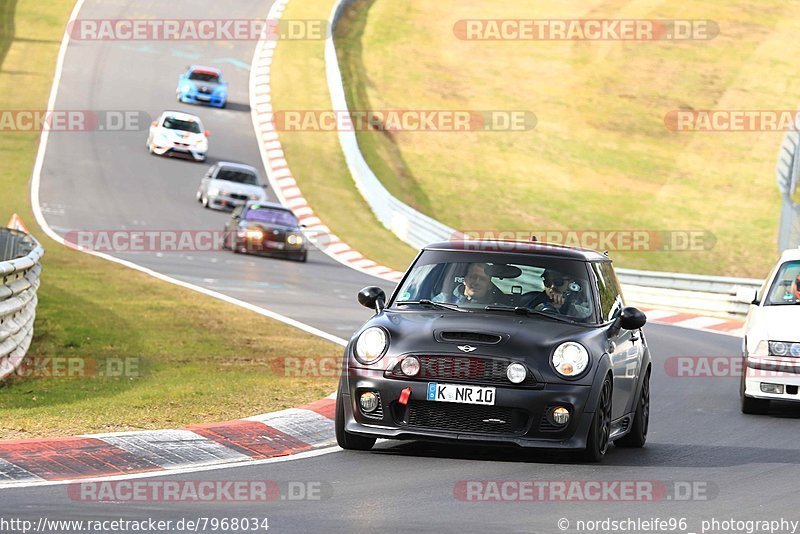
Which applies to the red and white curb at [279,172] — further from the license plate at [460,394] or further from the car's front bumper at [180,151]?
the license plate at [460,394]

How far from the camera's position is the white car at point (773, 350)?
14.2 m

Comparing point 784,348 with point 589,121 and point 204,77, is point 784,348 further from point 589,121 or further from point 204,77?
point 204,77

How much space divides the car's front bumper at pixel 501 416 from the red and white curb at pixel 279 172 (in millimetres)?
19734

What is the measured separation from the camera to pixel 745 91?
52.7 meters

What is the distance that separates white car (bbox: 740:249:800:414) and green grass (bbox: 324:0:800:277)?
20.7 m

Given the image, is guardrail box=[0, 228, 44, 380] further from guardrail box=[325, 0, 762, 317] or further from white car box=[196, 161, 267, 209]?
white car box=[196, 161, 267, 209]

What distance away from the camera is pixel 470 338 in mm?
10117

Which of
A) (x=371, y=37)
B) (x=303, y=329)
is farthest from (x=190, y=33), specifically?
(x=303, y=329)

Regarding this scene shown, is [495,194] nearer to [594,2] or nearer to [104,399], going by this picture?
[594,2]

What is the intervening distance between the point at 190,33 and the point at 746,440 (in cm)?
4749

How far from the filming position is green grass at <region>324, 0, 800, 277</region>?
39906 millimetres

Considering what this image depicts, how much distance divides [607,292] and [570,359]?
5.07 feet

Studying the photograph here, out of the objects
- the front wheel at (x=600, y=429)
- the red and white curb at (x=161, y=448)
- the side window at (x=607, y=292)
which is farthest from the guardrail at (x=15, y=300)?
the front wheel at (x=600, y=429)

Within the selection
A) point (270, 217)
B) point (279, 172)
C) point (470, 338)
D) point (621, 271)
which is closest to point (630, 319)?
point (470, 338)
